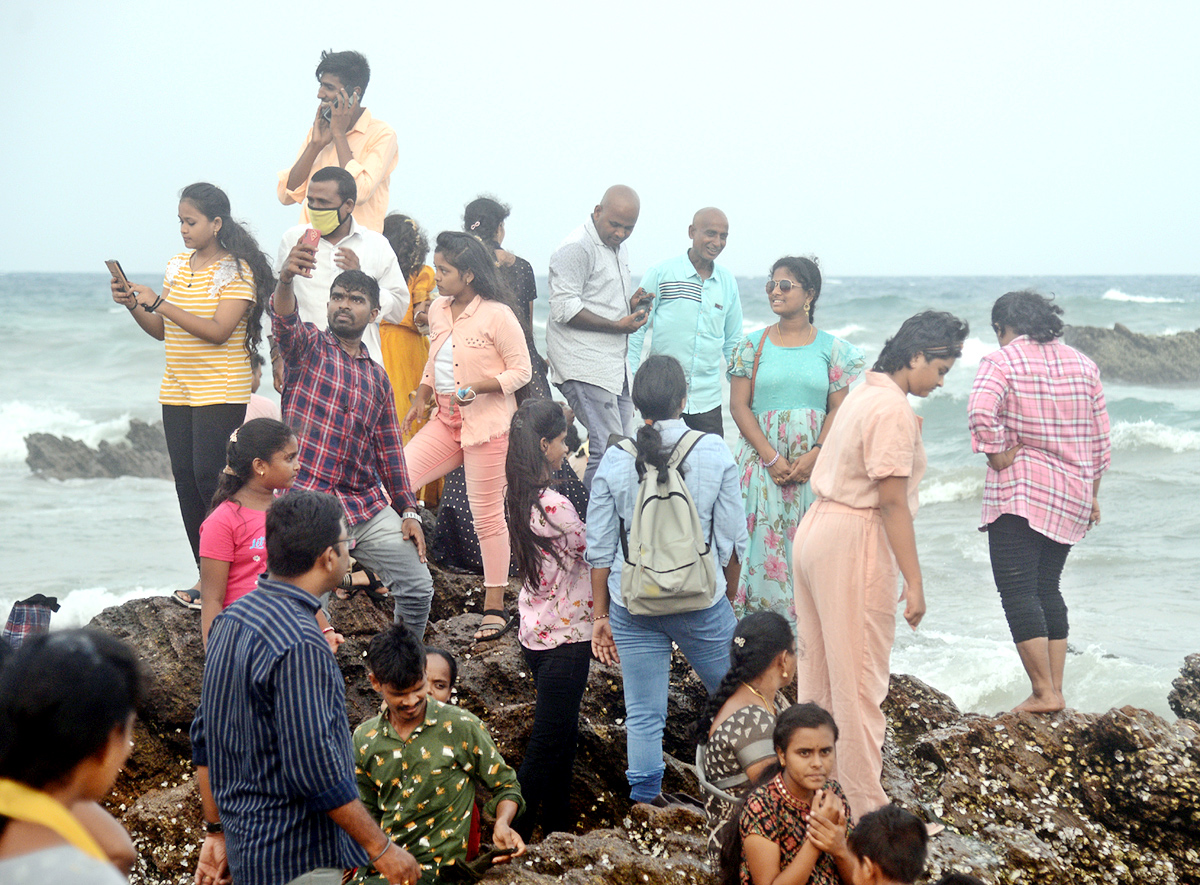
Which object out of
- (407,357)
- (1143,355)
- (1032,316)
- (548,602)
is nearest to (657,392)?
(548,602)

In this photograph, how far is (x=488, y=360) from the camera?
514 cm

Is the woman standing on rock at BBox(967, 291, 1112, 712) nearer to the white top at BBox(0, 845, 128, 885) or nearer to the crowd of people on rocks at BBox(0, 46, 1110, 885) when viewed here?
the crowd of people on rocks at BBox(0, 46, 1110, 885)

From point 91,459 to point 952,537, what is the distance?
46.2 ft

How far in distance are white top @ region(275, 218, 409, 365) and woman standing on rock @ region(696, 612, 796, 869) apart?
2.59m

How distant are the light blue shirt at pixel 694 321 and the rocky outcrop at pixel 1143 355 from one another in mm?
22924

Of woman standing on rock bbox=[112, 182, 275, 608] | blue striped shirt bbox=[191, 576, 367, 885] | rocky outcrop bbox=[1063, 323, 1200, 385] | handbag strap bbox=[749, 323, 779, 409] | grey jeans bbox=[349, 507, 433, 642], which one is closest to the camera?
blue striped shirt bbox=[191, 576, 367, 885]

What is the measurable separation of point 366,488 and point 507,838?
1.91m

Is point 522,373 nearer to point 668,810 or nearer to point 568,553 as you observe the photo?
point 568,553

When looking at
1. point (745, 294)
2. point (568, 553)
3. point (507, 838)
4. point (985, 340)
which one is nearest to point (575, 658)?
point (568, 553)

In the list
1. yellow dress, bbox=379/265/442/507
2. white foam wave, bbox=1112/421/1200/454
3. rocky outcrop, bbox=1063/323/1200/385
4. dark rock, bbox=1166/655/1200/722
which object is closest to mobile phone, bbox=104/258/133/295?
yellow dress, bbox=379/265/442/507

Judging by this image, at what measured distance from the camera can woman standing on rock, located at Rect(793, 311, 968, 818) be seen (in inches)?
147

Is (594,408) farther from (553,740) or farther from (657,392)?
(553,740)

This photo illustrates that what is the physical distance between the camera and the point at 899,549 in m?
3.67

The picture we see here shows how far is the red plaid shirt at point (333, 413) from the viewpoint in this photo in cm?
441
